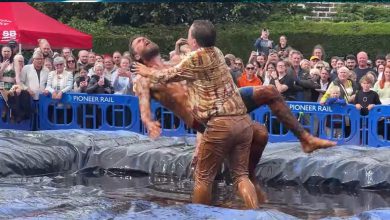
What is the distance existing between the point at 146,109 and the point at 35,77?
20.1ft

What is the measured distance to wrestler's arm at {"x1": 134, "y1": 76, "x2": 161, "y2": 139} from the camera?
23.8ft

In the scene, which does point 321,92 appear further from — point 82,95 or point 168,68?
point 168,68

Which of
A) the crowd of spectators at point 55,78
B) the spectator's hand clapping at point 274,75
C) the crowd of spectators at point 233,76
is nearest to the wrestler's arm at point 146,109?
the crowd of spectators at point 233,76

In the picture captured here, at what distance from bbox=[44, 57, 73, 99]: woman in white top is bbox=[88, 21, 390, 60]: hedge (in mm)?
9204


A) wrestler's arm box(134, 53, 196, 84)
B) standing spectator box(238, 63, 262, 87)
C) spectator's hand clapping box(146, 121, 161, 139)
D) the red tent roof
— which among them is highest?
the red tent roof

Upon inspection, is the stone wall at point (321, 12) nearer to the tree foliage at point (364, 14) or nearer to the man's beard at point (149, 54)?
the tree foliage at point (364, 14)

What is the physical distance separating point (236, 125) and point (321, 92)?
5.09 meters

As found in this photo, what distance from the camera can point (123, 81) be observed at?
13.3m

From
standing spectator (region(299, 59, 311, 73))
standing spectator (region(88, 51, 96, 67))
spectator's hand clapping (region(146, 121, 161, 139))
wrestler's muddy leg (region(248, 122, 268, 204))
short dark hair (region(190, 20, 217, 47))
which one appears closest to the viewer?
spectator's hand clapping (region(146, 121, 161, 139))

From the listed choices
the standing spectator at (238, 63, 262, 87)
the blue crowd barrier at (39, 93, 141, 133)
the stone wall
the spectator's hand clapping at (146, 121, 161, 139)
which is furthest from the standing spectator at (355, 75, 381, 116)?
the stone wall

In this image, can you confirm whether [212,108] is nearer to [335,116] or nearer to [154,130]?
[154,130]

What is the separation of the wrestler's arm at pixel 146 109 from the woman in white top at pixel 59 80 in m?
5.43

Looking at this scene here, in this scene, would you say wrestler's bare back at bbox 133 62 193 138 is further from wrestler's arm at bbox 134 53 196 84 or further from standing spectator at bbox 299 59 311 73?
standing spectator at bbox 299 59 311 73

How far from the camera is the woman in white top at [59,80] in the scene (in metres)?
13.2
